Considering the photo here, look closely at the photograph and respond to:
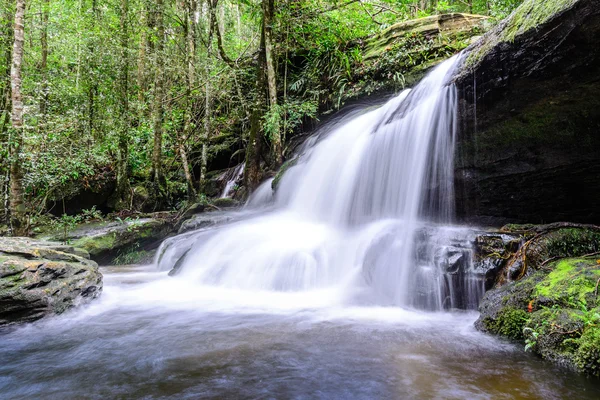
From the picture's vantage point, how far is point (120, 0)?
11781 mm

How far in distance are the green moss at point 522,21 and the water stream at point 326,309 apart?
0.79 metres

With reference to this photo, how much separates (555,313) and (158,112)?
971 centimetres

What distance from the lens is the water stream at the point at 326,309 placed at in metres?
2.47

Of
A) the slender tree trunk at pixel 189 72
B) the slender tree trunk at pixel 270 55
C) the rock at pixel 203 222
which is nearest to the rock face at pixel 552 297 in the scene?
the rock at pixel 203 222

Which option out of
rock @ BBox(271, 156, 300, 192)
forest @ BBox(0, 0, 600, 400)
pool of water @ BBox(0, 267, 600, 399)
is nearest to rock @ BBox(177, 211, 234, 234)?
forest @ BBox(0, 0, 600, 400)

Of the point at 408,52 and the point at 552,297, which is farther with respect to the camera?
the point at 408,52

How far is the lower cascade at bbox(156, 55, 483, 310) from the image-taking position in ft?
14.3

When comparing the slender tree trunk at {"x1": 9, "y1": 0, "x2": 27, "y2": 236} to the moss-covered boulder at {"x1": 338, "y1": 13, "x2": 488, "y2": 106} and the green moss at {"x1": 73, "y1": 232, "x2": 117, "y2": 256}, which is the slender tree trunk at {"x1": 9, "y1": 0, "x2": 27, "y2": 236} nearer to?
the green moss at {"x1": 73, "y1": 232, "x2": 117, "y2": 256}

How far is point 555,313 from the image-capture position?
286cm

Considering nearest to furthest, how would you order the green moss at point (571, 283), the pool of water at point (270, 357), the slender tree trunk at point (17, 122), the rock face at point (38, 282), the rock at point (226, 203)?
the pool of water at point (270, 357) < the green moss at point (571, 283) < the rock face at point (38, 282) < the slender tree trunk at point (17, 122) < the rock at point (226, 203)

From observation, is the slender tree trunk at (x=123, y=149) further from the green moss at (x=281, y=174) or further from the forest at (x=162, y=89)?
the green moss at (x=281, y=174)

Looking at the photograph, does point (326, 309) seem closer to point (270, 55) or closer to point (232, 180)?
point (270, 55)

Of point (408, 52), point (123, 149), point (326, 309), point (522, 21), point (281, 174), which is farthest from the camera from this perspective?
point (123, 149)

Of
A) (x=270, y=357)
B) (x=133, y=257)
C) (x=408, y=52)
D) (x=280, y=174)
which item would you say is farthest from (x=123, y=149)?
(x=270, y=357)
